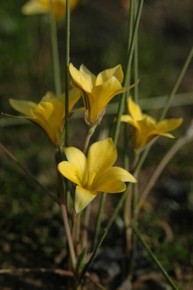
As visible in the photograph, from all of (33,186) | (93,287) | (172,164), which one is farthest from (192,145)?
(93,287)

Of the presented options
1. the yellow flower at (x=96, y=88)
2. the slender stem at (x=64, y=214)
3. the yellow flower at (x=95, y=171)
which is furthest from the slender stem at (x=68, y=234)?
the yellow flower at (x=96, y=88)

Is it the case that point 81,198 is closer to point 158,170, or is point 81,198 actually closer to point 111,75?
point 111,75

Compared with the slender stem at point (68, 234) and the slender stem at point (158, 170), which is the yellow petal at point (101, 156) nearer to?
the slender stem at point (68, 234)

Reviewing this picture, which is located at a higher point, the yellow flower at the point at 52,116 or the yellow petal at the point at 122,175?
the yellow flower at the point at 52,116

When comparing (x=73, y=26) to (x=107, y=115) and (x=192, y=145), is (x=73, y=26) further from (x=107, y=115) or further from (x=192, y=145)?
(x=192, y=145)

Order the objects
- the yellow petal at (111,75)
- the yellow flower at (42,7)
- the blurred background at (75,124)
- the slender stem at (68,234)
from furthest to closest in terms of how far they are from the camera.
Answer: the yellow flower at (42,7), the blurred background at (75,124), the slender stem at (68,234), the yellow petal at (111,75)
